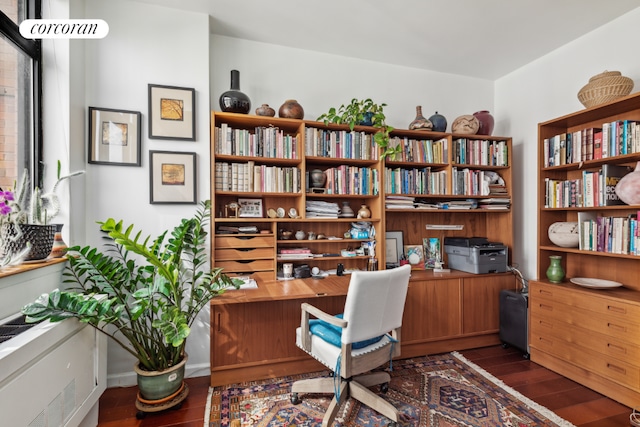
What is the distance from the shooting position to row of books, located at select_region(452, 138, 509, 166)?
2.87 metres

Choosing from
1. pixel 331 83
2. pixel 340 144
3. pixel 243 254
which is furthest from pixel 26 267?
pixel 331 83

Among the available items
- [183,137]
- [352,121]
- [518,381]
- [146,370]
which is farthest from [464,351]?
[183,137]

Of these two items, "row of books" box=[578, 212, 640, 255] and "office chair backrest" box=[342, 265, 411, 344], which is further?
"row of books" box=[578, 212, 640, 255]

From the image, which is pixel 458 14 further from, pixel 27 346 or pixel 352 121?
pixel 27 346

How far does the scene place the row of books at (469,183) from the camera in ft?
9.30

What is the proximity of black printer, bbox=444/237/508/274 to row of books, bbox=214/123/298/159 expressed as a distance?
185 cm

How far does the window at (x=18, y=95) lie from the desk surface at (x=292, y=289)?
4.55 feet

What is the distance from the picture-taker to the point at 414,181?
2.77 meters

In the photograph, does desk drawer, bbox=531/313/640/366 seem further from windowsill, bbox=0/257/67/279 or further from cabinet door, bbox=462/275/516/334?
windowsill, bbox=0/257/67/279

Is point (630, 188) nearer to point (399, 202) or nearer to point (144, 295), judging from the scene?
point (399, 202)

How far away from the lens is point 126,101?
2172mm

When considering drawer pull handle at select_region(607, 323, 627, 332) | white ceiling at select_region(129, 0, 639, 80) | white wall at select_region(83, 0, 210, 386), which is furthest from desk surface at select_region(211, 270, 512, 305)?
white ceiling at select_region(129, 0, 639, 80)

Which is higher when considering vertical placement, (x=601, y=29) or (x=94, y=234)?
(x=601, y=29)

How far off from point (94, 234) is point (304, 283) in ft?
5.19
